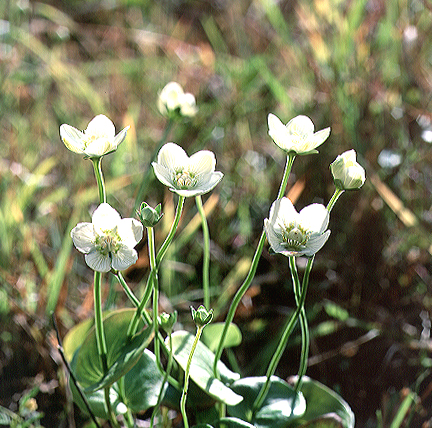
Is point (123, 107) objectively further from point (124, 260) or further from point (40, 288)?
point (124, 260)

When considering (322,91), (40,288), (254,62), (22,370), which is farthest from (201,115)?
(22,370)

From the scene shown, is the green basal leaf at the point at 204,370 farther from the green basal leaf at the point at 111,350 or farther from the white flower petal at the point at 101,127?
the white flower petal at the point at 101,127

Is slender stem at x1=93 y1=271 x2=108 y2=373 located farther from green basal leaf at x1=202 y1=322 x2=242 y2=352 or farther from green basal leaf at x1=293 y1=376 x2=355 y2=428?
green basal leaf at x1=293 y1=376 x2=355 y2=428

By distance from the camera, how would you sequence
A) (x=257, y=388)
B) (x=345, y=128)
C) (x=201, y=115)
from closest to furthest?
(x=257, y=388) → (x=345, y=128) → (x=201, y=115)

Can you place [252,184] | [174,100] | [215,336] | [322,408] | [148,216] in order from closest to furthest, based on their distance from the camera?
1. [148,216]
2. [322,408]
3. [215,336]
4. [174,100]
5. [252,184]

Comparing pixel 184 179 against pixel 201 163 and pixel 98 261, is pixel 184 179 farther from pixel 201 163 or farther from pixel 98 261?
pixel 98 261

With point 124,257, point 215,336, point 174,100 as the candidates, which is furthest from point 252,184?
point 124,257

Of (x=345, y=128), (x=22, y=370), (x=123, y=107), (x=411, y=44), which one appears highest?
(x=411, y=44)
